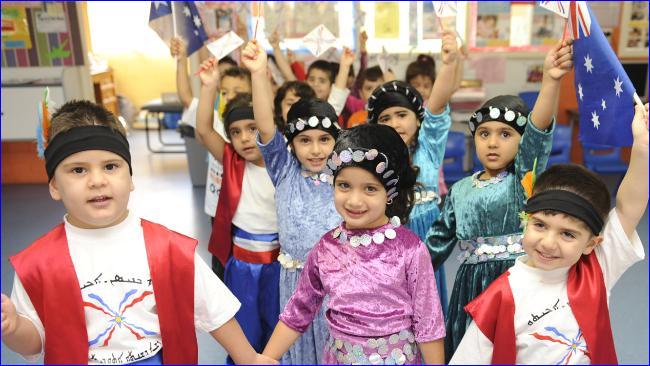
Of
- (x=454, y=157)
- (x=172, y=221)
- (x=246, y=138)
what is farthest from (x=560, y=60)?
(x=454, y=157)

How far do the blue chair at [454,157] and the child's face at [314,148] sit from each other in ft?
12.2

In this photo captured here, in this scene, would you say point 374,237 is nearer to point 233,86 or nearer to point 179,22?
point 233,86

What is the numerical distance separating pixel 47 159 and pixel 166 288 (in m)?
0.43

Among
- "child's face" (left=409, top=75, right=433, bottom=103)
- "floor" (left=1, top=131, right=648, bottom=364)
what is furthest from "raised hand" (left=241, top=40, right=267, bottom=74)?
"child's face" (left=409, top=75, right=433, bottom=103)

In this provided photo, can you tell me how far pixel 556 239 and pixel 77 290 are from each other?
45.3 inches

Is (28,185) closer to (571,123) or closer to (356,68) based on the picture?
(356,68)

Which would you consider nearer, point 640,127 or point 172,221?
point 640,127

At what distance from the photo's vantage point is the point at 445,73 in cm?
216

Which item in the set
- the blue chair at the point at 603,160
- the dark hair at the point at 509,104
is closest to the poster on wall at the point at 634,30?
the blue chair at the point at 603,160

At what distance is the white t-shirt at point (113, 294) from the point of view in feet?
4.49

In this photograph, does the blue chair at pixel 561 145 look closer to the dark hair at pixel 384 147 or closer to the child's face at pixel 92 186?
the dark hair at pixel 384 147

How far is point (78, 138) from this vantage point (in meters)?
1.34

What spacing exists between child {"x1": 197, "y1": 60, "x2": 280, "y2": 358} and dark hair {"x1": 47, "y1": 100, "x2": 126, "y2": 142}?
2.65ft

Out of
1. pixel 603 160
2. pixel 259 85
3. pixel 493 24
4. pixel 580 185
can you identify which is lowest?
pixel 603 160
